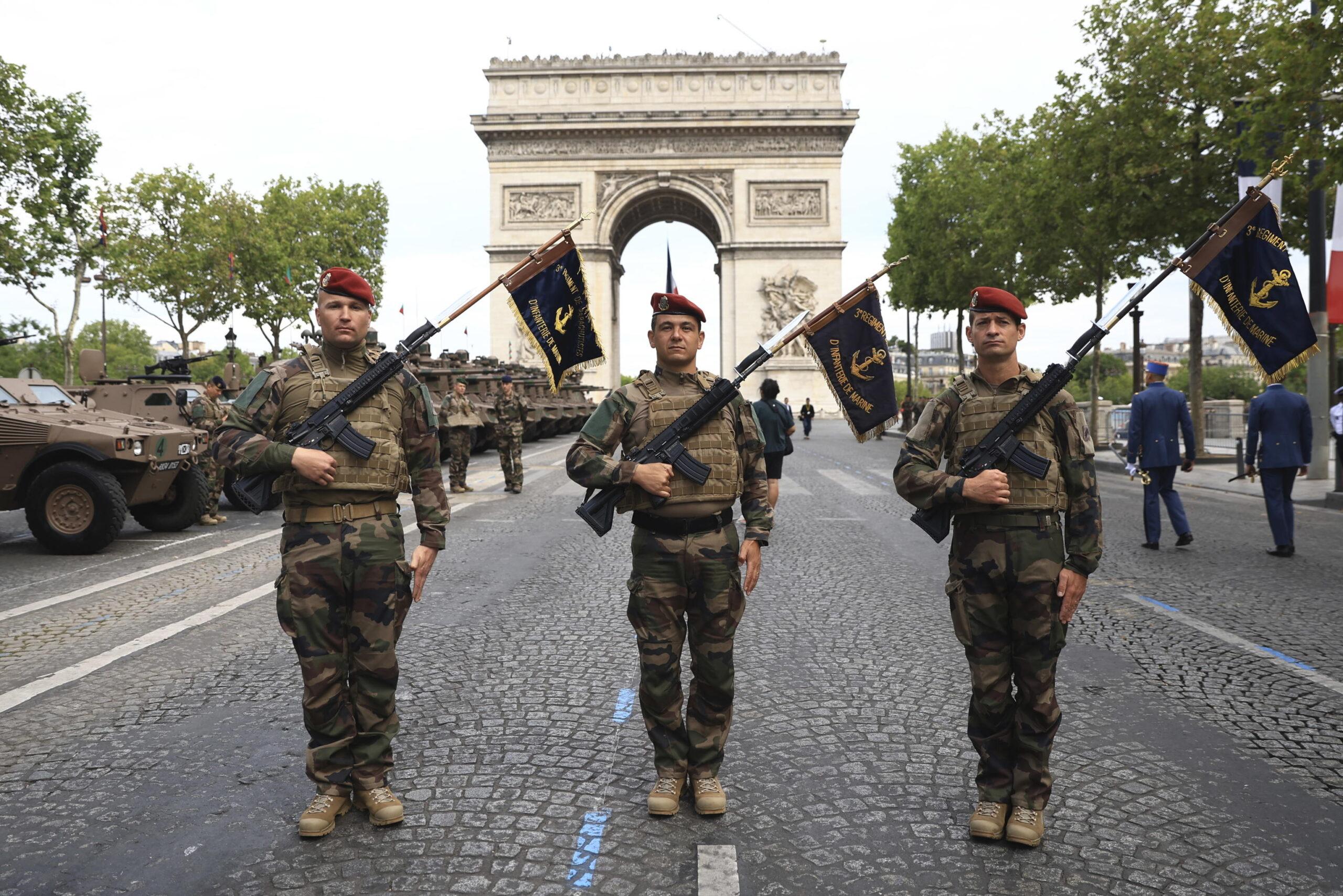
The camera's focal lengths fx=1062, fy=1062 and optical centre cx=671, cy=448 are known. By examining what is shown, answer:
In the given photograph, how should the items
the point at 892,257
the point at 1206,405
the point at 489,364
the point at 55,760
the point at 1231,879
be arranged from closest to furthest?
the point at 1231,879
the point at 55,760
the point at 489,364
the point at 1206,405
the point at 892,257

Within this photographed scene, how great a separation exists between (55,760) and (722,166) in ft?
155

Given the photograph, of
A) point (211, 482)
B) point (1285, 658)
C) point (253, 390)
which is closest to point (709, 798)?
point (253, 390)

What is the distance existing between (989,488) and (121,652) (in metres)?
4.72

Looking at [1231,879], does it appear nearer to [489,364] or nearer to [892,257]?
[489,364]

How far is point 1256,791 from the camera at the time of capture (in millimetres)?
3627

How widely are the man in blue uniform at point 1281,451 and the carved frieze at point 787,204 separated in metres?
40.4

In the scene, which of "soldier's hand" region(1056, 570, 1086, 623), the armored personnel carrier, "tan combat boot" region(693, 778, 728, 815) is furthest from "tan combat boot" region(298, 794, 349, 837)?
the armored personnel carrier

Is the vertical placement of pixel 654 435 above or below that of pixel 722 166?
below

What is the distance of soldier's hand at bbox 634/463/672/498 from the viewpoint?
3473 mm

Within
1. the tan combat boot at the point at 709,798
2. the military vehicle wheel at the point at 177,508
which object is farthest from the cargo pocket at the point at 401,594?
the military vehicle wheel at the point at 177,508

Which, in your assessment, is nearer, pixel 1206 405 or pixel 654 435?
pixel 654 435

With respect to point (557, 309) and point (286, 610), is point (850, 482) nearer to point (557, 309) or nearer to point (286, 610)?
point (557, 309)

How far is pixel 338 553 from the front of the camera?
3.45 metres

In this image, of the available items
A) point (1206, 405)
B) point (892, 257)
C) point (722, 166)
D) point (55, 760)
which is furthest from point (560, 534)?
point (722, 166)
